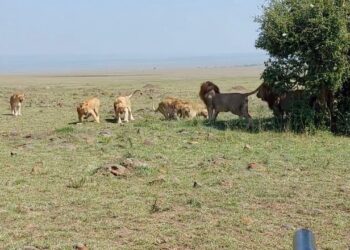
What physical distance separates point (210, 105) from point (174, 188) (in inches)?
336

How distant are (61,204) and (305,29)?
8.92m

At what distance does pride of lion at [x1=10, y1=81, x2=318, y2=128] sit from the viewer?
55.1 ft

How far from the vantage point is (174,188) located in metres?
9.44

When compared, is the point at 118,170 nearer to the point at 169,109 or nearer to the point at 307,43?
the point at 307,43

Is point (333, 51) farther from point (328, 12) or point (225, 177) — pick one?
point (225, 177)

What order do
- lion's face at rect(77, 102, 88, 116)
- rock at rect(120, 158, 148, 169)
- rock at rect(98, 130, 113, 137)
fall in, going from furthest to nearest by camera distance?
lion's face at rect(77, 102, 88, 116) → rock at rect(98, 130, 113, 137) → rock at rect(120, 158, 148, 169)

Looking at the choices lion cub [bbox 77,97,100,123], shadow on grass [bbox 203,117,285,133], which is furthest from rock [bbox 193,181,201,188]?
lion cub [bbox 77,97,100,123]

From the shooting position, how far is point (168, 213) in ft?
26.3

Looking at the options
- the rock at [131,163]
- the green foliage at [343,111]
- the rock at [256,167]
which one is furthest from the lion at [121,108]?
the rock at [256,167]

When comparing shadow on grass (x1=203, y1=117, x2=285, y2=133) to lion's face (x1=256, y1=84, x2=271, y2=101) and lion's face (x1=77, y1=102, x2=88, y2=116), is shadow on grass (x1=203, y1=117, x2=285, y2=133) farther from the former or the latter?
lion's face (x1=77, y1=102, x2=88, y2=116)

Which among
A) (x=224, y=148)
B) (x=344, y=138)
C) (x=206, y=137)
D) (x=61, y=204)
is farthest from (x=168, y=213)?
(x=344, y=138)

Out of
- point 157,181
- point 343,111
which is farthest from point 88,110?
point 157,181

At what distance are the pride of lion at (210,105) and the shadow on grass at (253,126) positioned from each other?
20 cm

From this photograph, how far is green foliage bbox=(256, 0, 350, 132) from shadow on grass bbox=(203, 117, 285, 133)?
0.77m
